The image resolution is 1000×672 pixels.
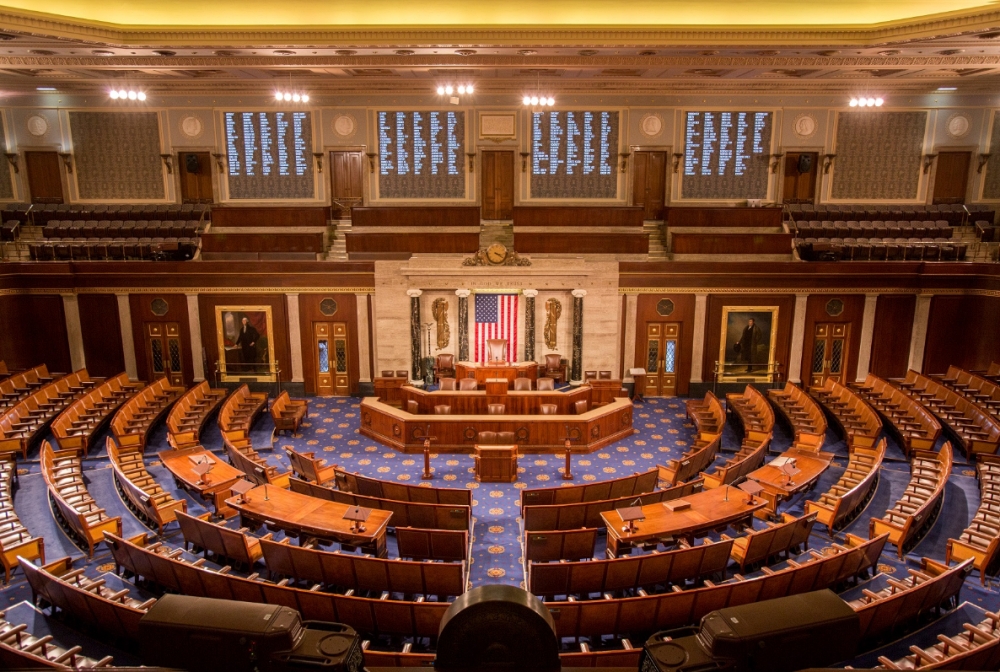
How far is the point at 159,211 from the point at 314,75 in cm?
617

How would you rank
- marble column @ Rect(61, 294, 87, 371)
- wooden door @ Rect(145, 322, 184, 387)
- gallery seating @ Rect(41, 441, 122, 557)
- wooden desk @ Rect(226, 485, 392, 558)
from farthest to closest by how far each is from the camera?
1. wooden door @ Rect(145, 322, 184, 387)
2. marble column @ Rect(61, 294, 87, 371)
3. gallery seating @ Rect(41, 441, 122, 557)
4. wooden desk @ Rect(226, 485, 392, 558)

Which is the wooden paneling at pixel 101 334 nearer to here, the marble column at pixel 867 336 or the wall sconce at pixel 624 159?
the wall sconce at pixel 624 159

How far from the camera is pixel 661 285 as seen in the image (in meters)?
16.6

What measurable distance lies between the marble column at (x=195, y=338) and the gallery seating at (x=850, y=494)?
1440 cm

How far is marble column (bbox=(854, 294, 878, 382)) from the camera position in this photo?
16734mm

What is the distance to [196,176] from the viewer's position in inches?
758

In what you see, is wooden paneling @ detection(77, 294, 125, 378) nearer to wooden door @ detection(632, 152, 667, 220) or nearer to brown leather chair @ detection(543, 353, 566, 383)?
brown leather chair @ detection(543, 353, 566, 383)

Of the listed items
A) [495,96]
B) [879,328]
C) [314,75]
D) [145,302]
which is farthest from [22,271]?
[879,328]

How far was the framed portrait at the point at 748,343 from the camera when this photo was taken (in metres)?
16.8

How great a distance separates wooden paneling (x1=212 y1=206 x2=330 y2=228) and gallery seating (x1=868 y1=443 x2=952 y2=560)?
15.0 metres

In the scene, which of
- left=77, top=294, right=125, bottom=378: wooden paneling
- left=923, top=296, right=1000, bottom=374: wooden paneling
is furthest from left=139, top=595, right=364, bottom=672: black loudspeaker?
left=923, top=296, right=1000, bottom=374: wooden paneling

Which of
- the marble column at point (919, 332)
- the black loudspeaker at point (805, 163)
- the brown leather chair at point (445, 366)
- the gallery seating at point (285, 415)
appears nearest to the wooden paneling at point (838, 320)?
the marble column at point (919, 332)

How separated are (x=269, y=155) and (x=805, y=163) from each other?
1567 centimetres

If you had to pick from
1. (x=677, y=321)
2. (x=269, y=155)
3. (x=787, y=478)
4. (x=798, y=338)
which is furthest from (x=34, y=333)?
(x=798, y=338)
